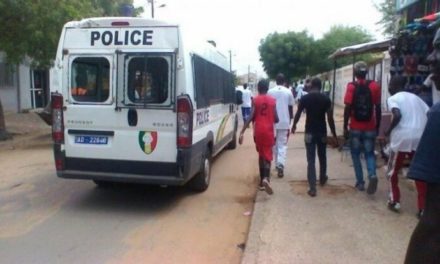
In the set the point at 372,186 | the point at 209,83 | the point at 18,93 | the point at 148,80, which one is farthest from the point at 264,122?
the point at 18,93

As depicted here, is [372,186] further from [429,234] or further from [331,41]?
[331,41]

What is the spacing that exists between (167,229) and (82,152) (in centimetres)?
169

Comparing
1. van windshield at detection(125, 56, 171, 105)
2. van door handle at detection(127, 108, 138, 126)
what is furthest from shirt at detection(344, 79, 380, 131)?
van door handle at detection(127, 108, 138, 126)

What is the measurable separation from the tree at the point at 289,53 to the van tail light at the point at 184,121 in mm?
43997

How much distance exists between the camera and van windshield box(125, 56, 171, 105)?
6650 millimetres

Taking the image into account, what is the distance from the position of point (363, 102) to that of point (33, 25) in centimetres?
994

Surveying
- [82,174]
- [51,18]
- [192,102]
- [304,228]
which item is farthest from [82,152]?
[51,18]

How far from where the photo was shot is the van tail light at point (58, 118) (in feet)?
22.5

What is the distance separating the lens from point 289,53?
166 feet

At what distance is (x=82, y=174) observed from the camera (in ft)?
22.3

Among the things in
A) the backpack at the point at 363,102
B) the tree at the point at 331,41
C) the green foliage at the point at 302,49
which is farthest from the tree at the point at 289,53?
the backpack at the point at 363,102

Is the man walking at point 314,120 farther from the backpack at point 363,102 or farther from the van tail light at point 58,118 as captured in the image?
the van tail light at point 58,118

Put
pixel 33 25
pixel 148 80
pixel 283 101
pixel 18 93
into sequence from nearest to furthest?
pixel 148 80, pixel 283 101, pixel 33 25, pixel 18 93

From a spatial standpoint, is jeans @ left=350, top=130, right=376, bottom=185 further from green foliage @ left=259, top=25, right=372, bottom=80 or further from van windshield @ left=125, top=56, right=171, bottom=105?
green foliage @ left=259, top=25, right=372, bottom=80
